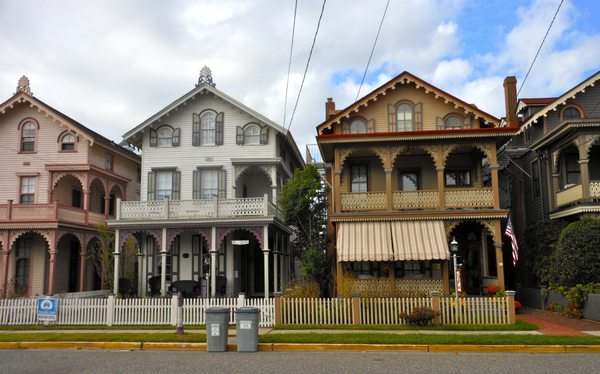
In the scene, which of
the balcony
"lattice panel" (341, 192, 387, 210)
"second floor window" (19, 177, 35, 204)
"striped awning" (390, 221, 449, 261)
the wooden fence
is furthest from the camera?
"second floor window" (19, 177, 35, 204)

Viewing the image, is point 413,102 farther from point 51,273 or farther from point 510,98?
point 51,273

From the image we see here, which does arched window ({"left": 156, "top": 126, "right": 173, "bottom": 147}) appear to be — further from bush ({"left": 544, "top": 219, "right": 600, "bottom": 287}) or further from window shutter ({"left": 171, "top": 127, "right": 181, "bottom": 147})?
bush ({"left": 544, "top": 219, "right": 600, "bottom": 287})

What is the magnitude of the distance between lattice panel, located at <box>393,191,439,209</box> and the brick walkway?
221 inches

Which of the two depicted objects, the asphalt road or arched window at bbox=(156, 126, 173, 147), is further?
arched window at bbox=(156, 126, 173, 147)

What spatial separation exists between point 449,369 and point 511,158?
1983 centimetres

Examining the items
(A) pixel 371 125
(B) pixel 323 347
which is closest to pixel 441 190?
(A) pixel 371 125

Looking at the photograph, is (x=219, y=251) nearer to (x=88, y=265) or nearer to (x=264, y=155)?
(x=264, y=155)

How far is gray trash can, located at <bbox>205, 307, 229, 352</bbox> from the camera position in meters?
13.7

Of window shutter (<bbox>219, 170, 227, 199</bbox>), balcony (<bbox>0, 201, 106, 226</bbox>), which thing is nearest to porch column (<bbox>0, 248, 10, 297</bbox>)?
balcony (<bbox>0, 201, 106, 226</bbox>)

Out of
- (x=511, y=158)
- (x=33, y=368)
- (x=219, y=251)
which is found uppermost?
(x=511, y=158)

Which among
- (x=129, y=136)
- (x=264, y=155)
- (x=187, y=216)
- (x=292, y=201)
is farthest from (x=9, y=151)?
(x=292, y=201)

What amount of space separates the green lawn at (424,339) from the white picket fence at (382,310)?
2.51 metres

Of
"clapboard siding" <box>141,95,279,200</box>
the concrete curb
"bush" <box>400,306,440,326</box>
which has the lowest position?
the concrete curb

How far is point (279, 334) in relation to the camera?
1539cm
